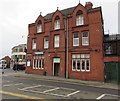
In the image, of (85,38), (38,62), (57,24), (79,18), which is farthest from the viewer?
(38,62)

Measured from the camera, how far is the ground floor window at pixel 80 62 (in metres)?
18.1

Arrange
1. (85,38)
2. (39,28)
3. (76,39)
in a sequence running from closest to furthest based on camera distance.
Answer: (85,38)
(76,39)
(39,28)

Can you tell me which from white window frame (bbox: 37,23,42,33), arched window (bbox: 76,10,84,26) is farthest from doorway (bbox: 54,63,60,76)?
white window frame (bbox: 37,23,42,33)

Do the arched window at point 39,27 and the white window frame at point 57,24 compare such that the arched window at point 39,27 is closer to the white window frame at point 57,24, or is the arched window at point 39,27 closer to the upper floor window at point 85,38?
the white window frame at point 57,24

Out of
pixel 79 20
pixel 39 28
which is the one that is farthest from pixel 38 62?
pixel 79 20

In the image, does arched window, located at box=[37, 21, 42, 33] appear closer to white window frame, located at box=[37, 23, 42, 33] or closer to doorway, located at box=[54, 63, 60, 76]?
white window frame, located at box=[37, 23, 42, 33]

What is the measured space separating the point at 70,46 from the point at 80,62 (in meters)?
3.07

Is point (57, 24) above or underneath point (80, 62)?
above

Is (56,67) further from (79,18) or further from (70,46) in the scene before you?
(79,18)

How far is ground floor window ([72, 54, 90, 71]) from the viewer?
59.4 ft

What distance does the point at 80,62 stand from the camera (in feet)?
61.2

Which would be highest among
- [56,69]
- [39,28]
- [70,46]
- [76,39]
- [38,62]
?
[39,28]

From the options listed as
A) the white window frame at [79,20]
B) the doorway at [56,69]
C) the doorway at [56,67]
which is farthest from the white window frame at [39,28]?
the white window frame at [79,20]

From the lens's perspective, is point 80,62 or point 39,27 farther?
point 39,27
